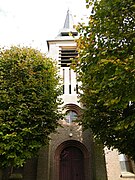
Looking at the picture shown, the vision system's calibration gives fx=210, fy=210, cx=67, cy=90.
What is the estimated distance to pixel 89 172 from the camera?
14.7 metres

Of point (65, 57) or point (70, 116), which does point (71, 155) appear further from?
point (65, 57)

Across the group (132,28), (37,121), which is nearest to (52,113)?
(37,121)

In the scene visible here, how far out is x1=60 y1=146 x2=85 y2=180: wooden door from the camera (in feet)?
48.6

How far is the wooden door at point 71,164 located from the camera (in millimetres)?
14812

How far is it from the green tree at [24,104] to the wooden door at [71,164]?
12.0 ft

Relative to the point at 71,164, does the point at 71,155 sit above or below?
above

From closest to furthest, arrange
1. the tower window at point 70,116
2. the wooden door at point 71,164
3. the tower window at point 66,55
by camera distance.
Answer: the wooden door at point 71,164 → the tower window at point 70,116 → the tower window at point 66,55

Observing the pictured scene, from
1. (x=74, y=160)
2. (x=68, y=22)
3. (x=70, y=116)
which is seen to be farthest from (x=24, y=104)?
(x=68, y=22)

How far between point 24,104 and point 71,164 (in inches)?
249

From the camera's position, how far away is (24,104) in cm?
1177

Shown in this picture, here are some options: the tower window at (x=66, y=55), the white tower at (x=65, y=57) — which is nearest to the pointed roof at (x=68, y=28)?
the white tower at (x=65, y=57)

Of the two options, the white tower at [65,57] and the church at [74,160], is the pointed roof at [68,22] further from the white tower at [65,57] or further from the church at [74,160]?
the church at [74,160]

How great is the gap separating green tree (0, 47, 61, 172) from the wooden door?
3.64m

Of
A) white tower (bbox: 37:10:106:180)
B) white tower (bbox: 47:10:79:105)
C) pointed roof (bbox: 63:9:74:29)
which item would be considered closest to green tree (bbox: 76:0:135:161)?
white tower (bbox: 37:10:106:180)
